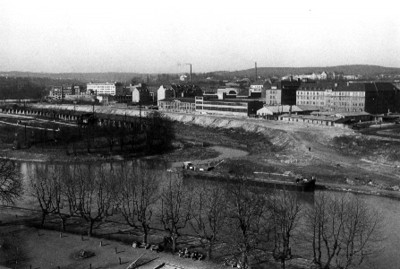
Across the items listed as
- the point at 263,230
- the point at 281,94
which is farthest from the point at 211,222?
the point at 281,94

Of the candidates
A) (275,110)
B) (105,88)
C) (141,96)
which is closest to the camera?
(275,110)

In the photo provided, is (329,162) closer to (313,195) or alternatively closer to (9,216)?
(313,195)

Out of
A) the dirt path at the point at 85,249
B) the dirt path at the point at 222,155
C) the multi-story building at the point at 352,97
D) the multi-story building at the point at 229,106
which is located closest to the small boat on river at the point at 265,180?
the dirt path at the point at 222,155

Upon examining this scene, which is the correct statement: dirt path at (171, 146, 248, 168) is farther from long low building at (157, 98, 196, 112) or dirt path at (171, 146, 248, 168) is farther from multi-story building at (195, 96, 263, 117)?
long low building at (157, 98, 196, 112)

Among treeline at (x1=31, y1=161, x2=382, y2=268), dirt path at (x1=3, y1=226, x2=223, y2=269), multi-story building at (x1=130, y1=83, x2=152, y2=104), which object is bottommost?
dirt path at (x1=3, y1=226, x2=223, y2=269)

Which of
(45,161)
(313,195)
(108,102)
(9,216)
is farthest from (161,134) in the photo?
(108,102)

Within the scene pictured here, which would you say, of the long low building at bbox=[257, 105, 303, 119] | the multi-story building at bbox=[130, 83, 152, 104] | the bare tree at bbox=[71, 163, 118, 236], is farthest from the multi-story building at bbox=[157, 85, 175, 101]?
the bare tree at bbox=[71, 163, 118, 236]

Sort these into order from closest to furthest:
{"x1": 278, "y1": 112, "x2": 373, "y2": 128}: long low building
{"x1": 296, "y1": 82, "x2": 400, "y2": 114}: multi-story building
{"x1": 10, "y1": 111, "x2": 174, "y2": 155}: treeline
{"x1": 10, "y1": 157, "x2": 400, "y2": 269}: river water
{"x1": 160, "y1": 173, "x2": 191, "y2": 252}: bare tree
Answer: {"x1": 10, "y1": 157, "x2": 400, "y2": 269}: river water → {"x1": 160, "y1": 173, "x2": 191, "y2": 252}: bare tree → {"x1": 10, "y1": 111, "x2": 174, "y2": 155}: treeline → {"x1": 278, "y1": 112, "x2": 373, "y2": 128}: long low building → {"x1": 296, "y1": 82, "x2": 400, "y2": 114}: multi-story building

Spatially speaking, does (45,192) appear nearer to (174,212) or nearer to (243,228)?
(174,212)
